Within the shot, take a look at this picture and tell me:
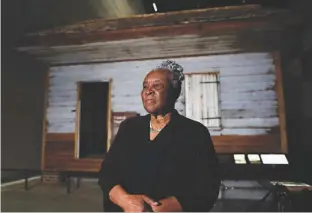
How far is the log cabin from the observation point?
1.24 meters

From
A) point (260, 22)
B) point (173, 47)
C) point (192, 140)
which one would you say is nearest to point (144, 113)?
point (192, 140)

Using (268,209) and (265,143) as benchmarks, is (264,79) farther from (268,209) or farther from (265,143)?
(268,209)

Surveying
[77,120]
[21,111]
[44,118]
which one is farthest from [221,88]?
[21,111]

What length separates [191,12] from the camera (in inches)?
52.0

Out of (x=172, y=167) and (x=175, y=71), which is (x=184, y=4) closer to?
(x=175, y=71)

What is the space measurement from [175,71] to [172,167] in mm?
372

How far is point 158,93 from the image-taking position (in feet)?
3.81

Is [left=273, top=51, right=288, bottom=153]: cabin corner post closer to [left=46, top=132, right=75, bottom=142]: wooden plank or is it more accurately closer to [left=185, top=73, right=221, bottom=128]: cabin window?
[left=185, top=73, right=221, bottom=128]: cabin window

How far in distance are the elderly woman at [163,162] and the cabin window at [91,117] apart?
7.6 inches

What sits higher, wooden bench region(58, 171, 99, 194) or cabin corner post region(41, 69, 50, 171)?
cabin corner post region(41, 69, 50, 171)

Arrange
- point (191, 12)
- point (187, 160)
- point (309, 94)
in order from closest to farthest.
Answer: point (187, 160), point (309, 94), point (191, 12)

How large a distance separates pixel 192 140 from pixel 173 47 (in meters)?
0.44

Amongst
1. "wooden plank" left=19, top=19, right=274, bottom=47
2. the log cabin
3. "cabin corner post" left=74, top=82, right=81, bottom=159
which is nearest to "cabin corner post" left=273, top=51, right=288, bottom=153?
the log cabin

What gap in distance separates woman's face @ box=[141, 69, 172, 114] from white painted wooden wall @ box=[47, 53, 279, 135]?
0.06 metres
